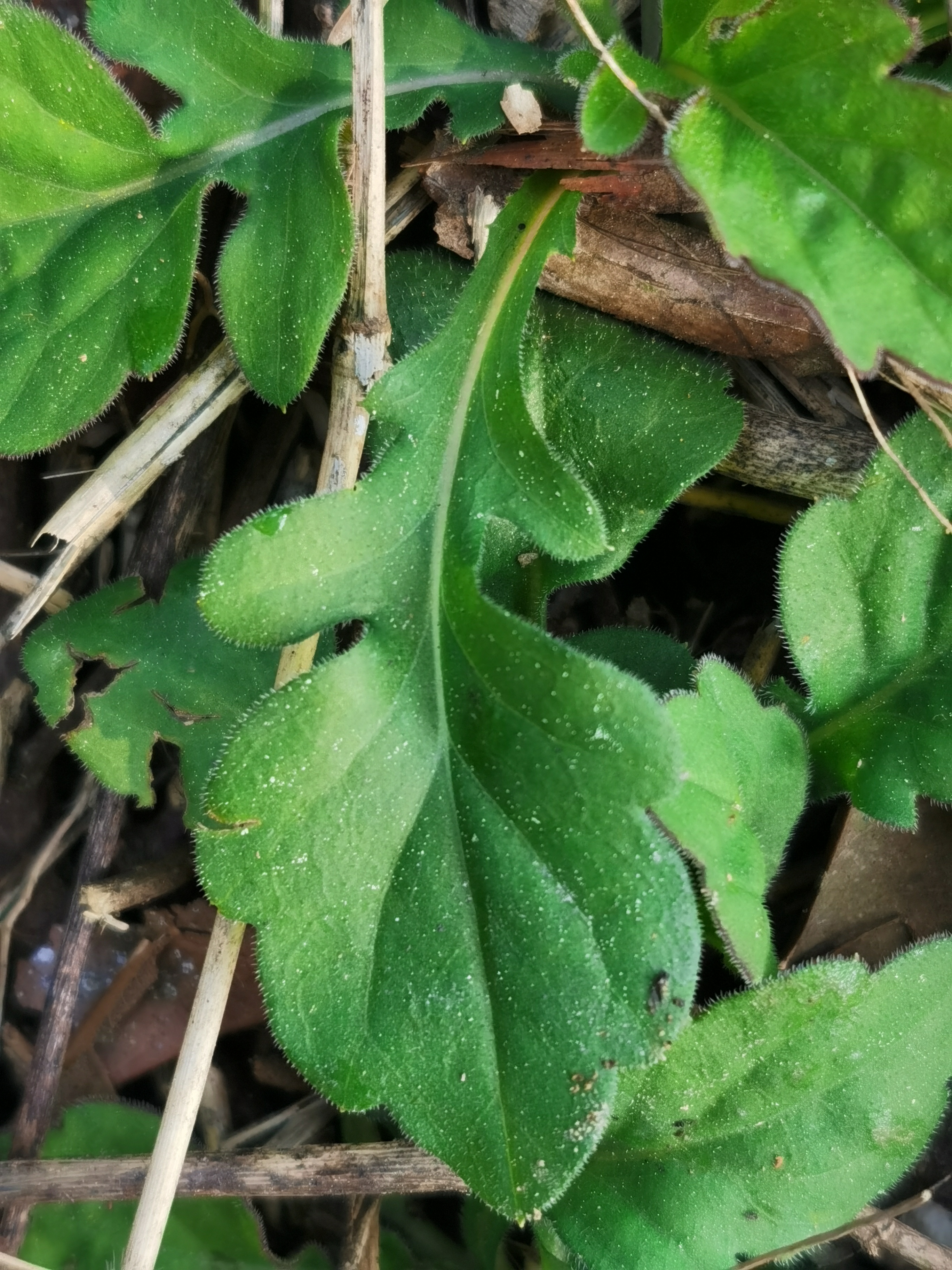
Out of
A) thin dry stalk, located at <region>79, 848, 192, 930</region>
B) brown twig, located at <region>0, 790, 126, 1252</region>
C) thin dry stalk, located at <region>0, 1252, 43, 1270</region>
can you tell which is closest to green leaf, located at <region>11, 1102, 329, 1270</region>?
brown twig, located at <region>0, 790, 126, 1252</region>

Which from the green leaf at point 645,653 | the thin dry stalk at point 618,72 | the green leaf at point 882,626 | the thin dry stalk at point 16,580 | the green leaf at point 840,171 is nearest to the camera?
the green leaf at point 840,171

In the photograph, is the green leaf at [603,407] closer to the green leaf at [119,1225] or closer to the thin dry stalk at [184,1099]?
the thin dry stalk at [184,1099]

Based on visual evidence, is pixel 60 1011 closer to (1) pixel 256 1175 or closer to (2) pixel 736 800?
(1) pixel 256 1175

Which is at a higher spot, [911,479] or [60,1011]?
[911,479]

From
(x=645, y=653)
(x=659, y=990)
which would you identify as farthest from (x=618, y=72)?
(x=659, y=990)

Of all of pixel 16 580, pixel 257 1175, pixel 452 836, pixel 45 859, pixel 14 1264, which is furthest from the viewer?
pixel 45 859

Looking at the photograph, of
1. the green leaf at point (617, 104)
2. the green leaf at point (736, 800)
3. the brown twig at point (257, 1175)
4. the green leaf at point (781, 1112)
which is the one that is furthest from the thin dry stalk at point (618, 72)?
the brown twig at point (257, 1175)

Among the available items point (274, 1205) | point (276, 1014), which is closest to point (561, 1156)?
point (276, 1014)
